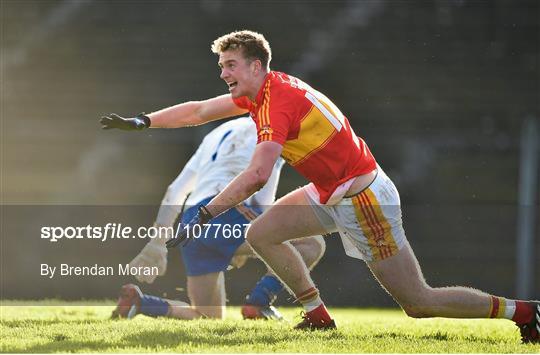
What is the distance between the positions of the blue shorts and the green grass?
0.93 meters

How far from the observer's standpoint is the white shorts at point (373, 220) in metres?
6.04

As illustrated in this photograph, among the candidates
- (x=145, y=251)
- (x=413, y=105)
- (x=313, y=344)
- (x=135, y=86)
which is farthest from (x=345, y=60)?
(x=313, y=344)

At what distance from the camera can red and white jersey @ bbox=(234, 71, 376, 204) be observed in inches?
229

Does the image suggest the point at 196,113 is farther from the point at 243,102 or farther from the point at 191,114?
the point at 243,102

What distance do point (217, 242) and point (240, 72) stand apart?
6.89 feet

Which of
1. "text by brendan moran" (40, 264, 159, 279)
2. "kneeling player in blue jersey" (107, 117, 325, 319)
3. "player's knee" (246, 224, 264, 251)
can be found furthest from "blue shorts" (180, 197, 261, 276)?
"text by brendan moran" (40, 264, 159, 279)

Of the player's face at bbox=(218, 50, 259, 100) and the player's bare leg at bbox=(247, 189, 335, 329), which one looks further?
the player's bare leg at bbox=(247, 189, 335, 329)

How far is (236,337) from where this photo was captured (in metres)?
5.82

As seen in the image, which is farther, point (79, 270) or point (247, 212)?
point (79, 270)

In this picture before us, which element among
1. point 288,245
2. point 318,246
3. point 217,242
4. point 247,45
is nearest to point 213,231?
point 217,242

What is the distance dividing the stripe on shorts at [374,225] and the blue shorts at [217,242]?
176cm

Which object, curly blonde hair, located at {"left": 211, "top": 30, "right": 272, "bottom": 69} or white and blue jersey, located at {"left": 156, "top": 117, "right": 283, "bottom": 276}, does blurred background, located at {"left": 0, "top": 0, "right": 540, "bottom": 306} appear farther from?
curly blonde hair, located at {"left": 211, "top": 30, "right": 272, "bottom": 69}

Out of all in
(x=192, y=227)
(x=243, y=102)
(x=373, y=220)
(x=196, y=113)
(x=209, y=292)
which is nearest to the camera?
(x=192, y=227)

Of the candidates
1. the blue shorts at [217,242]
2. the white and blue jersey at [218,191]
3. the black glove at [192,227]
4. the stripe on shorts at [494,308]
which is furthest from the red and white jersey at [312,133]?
the blue shorts at [217,242]
